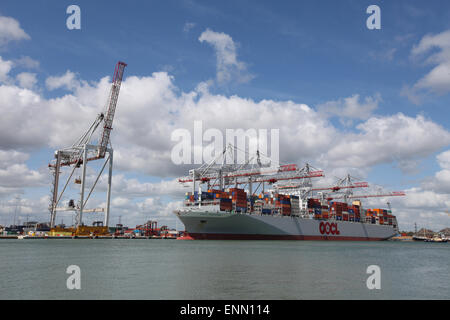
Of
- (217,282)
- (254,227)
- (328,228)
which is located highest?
(254,227)

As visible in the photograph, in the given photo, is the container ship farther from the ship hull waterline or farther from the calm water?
the calm water

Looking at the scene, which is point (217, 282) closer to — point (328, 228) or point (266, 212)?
point (266, 212)

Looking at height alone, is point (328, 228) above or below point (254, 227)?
below

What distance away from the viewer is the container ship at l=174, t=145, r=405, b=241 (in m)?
65.9

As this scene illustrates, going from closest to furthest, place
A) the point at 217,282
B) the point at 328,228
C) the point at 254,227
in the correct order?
1. the point at 217,282
2. the point at 254,227
3. the point at 328,228

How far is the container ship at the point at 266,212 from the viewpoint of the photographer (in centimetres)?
6594

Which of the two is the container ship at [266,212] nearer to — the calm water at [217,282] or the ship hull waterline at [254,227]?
the ship hull waterline at [254,227]

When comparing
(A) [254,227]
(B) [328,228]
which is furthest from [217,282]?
(B) [328,228]

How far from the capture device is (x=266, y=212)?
7388cm
